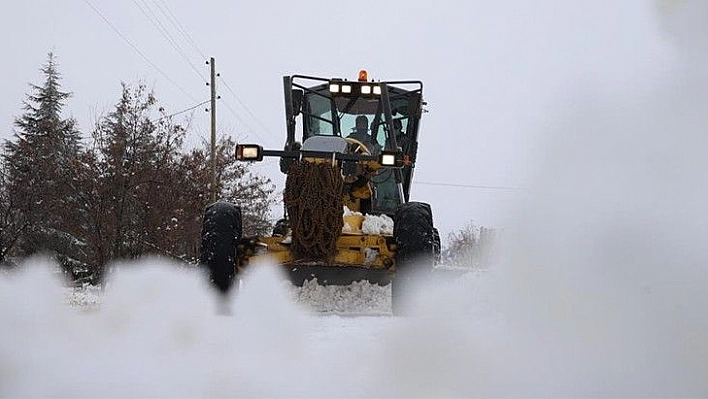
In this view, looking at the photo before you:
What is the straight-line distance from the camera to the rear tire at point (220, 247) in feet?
30.1

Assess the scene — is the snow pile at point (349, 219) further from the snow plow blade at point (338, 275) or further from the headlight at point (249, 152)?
the headlight at point (249, 152)

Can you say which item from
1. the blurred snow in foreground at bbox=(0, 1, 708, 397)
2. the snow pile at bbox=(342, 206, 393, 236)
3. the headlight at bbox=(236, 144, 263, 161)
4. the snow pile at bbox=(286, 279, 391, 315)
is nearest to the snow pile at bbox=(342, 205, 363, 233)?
the snow pile at bbox=(342, 206, 393, 236)

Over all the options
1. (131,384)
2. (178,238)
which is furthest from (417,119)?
(178,238)

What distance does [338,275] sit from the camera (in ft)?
31.7

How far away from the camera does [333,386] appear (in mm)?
3721

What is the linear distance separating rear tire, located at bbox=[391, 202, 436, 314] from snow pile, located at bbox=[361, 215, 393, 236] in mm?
620

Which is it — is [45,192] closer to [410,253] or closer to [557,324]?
[410,253]

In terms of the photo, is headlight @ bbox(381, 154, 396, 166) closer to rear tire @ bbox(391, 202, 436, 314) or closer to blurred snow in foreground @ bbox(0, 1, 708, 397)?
rear tire @ bbox(391, 202, 436, 314)

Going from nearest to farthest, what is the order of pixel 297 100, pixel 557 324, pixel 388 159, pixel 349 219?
1. pixel 557 324
2. pixel 388 159
3. pixel 349 219
4. pixel 297 100

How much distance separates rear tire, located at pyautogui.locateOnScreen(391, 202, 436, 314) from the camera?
29.8 feet

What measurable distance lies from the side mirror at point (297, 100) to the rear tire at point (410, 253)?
2.97 m

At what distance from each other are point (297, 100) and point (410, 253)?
3.45 m

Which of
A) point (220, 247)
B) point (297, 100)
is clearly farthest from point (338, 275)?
point (297, 100)

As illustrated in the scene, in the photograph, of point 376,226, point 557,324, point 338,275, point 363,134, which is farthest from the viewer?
point 363,134
